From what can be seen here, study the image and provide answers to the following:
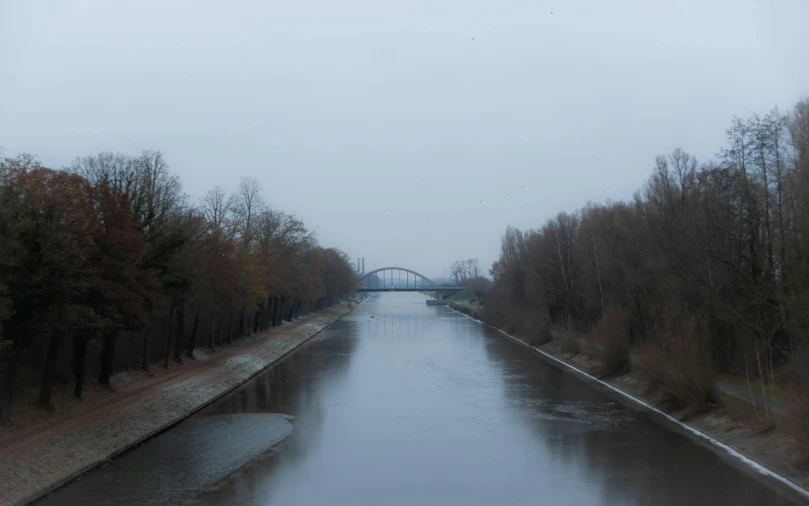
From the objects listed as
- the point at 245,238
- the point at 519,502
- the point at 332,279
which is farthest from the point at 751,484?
the point at 332,279

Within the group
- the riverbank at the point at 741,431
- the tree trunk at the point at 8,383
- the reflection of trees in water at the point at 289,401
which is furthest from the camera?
the tree trunk at the point at 8,383

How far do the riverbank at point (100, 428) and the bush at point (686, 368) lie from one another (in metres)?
16.5

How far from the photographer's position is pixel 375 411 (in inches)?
963

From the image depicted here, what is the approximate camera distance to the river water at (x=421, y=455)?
13781 mm

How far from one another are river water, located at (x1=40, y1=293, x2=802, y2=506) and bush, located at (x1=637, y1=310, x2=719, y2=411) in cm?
142

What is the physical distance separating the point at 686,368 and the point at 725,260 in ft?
17.7

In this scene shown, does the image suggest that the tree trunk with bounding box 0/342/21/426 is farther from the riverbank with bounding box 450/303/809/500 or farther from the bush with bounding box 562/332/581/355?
the bush with bounding box 562/332/581/355

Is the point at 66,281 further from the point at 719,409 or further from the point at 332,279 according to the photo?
the point at 332,279

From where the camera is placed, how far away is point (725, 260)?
24.9 metres

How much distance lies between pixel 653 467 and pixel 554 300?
39391 mm

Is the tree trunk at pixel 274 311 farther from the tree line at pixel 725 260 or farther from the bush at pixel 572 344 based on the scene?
the tree line at pixel 725 260

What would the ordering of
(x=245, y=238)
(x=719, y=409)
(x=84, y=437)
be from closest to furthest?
(x=84, y=437) < (x=719, y=409) < (x=245, y=238)

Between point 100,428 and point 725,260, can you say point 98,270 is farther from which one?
point 725,260

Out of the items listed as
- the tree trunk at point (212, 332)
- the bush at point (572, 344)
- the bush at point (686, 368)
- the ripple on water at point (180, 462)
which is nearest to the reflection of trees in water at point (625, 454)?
the bush at point (686, 368)
